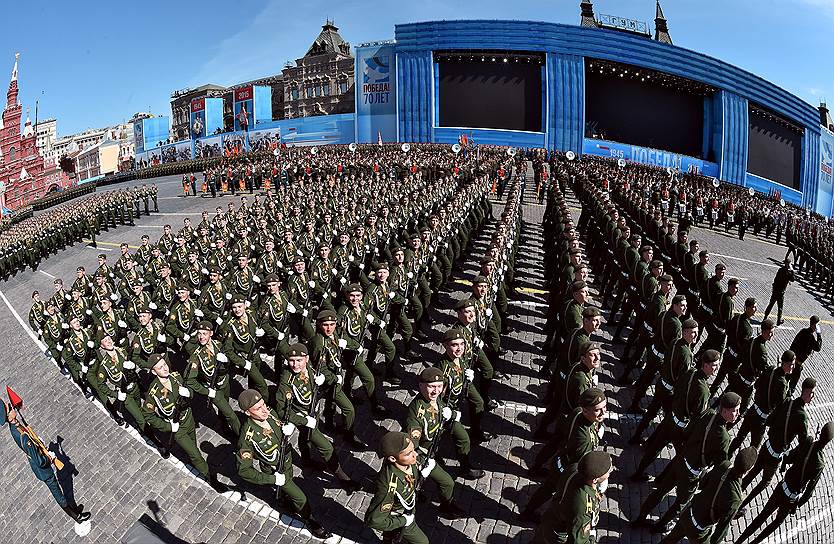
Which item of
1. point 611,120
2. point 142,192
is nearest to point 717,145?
point 611,120

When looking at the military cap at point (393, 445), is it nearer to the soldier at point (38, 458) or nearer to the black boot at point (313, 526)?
the black boot at point (313, 526)

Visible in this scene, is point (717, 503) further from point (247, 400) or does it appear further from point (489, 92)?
point (489, 92)

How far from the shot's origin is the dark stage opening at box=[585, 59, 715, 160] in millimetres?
48656

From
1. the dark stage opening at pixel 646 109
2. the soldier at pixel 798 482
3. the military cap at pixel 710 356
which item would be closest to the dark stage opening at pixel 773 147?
the dark stage opening at pixel 646 109

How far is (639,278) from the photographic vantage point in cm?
934

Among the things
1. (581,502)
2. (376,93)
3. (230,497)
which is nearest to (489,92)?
(376,93)

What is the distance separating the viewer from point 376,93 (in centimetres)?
4844

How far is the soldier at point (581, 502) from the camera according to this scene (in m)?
3.77

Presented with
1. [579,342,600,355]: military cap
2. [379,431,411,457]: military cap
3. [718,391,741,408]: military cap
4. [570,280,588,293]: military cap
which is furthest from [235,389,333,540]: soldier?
[570,280,588,293]: military cap

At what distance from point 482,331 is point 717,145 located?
173 feet

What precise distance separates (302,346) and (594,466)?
3.58m

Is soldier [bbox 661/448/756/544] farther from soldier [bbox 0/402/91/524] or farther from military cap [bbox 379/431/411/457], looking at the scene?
soldier [bbox 0/402/91/524]

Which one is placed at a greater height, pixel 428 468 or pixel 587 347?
pixel 587 347

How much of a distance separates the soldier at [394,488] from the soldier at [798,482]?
358 cm
